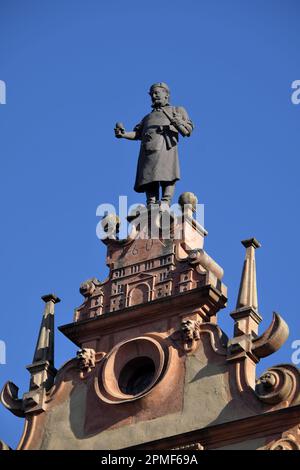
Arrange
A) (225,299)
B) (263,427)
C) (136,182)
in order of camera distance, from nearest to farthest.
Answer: (263,427)
(225,299)
(136,182)

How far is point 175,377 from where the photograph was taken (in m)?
42.0

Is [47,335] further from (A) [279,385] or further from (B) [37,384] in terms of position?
(A) [279,385]

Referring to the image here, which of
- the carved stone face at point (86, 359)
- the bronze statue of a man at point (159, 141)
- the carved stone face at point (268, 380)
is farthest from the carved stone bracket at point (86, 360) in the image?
the carved stone face at point (268, 380)

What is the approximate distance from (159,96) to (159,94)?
0.26 ft

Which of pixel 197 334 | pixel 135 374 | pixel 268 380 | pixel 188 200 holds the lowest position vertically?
pixel 268 380

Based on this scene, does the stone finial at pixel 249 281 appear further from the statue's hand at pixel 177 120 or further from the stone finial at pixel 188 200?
the statue's hand at pixel 177 120

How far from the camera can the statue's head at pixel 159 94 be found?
152 feet

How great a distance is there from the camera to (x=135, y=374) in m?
43.0

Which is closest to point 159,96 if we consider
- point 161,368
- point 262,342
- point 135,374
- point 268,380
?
point 135,374

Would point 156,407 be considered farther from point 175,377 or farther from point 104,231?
point 104,231

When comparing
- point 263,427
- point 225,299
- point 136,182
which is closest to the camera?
point 263,427

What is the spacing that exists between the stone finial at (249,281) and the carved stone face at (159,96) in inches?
188
